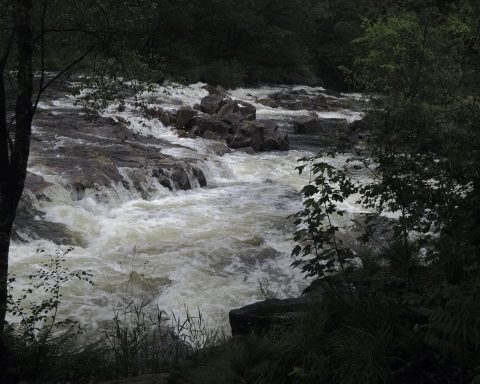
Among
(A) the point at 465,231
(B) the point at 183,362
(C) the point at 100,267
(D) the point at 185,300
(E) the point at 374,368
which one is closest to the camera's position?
(E) the point at 374,368

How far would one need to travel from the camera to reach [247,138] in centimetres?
1806

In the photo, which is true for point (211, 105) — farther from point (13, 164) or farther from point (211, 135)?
point (13, 164)

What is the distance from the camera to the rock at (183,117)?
755 inches

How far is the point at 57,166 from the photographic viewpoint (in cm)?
1185

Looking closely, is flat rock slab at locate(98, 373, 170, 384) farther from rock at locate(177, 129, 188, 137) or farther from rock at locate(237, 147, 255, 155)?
rock at locate(177, 129, 188, 137)

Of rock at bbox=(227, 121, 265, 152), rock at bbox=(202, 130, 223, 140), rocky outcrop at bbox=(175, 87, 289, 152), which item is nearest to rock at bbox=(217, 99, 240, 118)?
rocky outcrop at bbox=(175, 87, 289, 152)

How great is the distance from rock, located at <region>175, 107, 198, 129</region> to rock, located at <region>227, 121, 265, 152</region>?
82.6 inches

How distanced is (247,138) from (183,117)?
2.99 meters

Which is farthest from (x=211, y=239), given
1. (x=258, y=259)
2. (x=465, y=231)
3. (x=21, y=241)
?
(x=465, y=231)

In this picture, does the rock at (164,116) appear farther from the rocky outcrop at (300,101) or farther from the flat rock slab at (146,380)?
the flat rock slab at (146,380)

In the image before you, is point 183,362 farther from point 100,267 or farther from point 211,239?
point 211,239

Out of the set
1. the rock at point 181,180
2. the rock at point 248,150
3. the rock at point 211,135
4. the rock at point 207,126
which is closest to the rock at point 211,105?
the rock at point 207,126

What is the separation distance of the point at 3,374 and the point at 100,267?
3.64 meters

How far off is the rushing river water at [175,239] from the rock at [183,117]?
4.22 m
